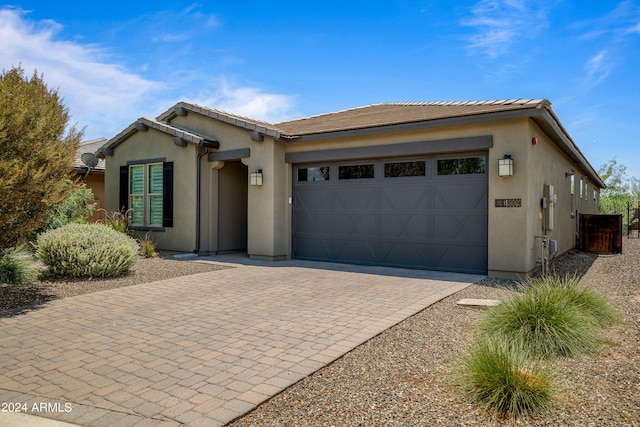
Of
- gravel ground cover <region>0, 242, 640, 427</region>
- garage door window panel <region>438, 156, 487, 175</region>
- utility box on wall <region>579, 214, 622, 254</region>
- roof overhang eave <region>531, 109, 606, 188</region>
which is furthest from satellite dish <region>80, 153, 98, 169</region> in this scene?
utility box on wall <region>579, 214, 622, 254</region>

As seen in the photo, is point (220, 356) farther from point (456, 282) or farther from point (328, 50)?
point (328, 50)

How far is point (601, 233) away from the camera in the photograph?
14.4m

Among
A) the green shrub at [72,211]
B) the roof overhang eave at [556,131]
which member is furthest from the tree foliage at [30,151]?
the roof overhang eave at [556,131]

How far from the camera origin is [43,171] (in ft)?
21.2

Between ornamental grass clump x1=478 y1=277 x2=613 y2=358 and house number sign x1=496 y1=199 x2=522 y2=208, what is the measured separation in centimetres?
339

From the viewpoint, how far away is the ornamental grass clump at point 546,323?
4145 millimetres

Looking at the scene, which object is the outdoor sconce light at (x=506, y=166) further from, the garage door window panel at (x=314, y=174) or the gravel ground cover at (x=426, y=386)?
the garage door window panel at (x=314, y=174)

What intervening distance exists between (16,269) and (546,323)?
8.51 m

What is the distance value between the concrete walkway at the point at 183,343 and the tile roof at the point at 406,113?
11.9ft

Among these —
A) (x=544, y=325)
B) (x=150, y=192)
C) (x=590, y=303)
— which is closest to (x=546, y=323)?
(x=544, y=325)

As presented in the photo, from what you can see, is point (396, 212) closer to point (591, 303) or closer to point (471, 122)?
point (471, 122)

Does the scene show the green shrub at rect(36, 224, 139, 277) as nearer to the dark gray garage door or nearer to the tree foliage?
the tree foliage

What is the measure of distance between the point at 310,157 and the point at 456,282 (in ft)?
16.2

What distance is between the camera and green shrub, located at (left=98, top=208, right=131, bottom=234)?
40.1 feet
